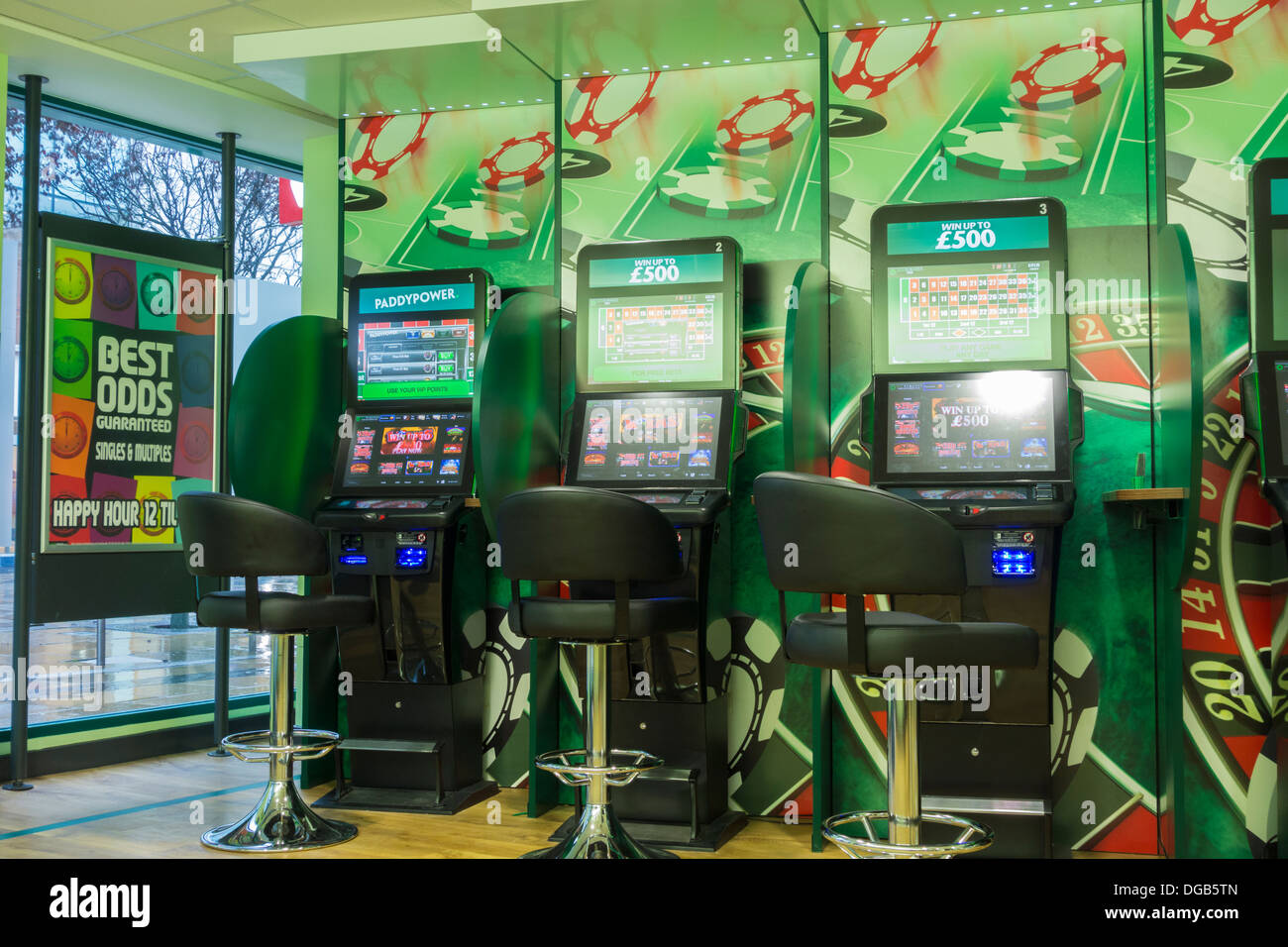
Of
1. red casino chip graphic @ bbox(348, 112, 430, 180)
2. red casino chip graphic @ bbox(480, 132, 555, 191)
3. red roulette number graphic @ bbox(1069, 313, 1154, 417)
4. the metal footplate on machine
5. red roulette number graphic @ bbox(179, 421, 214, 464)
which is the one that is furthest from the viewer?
red roulette number graphic @ bbox(179, 421, 214, 464)

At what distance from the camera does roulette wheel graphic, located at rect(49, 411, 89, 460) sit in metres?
4.68

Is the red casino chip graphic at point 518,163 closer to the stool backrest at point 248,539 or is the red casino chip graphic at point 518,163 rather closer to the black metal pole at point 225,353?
the black metal pole at point 225,353

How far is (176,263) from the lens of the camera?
516cm

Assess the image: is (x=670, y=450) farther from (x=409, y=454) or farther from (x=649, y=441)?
(x=409, y=454)

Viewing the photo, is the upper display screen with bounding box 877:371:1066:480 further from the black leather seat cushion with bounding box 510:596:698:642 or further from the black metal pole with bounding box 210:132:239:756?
the black metal pole with bounding box 210:132:239:756

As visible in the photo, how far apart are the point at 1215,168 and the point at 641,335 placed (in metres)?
1.90

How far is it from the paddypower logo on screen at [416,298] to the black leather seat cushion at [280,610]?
1297 millimetres

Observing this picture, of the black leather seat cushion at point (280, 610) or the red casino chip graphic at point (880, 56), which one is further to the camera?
the red casino chip graphic at point (880, 56)

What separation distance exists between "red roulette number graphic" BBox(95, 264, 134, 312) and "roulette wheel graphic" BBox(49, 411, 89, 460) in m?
0.52

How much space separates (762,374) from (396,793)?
80.5 inches

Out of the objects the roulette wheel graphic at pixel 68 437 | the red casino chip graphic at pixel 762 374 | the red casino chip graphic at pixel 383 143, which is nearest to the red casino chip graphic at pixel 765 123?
the red casino chip graphic at pixel 762 374

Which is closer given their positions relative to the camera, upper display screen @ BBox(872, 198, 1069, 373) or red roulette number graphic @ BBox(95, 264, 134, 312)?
upper display screen @ BBox(872, 198, 1069, 373)

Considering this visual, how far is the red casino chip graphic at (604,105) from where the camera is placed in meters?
4.37

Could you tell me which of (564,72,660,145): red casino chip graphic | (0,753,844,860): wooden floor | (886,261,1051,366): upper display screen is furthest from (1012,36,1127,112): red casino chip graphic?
(0,753,844,860): wooden floor
